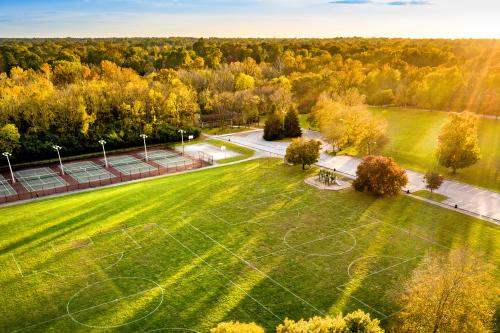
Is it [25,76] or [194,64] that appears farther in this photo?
[194,64]

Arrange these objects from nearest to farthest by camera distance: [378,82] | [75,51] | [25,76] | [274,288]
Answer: [274,288]
[25,76]
[378,82]
[75,51]

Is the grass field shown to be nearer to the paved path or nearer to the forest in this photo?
the paved path

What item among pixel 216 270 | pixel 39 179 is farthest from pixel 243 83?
pixel 216 270

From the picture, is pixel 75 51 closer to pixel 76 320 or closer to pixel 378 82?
pixel 378 82

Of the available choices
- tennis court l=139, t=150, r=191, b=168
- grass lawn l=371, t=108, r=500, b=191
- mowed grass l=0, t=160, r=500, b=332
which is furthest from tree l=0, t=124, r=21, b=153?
grass lawn l=371, t=108, r=500, b=191

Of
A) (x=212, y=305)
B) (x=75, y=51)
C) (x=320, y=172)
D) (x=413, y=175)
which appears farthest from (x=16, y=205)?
(x=75, y=51)

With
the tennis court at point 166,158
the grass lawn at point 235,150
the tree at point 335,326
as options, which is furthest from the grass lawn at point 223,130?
the tree at point 335,326

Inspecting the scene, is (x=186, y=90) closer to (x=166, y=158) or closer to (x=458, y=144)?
(x=166, y=158)
